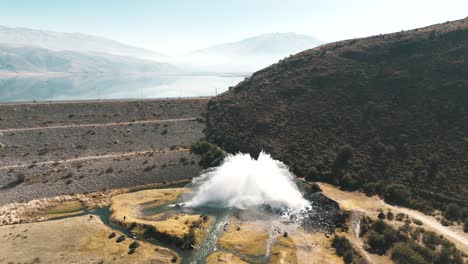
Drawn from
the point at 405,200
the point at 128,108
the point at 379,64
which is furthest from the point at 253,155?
the point at 379,64

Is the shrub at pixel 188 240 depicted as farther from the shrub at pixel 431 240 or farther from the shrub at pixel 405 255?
the shrub at pixel 431 240

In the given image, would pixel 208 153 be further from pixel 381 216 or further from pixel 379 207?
pixel 381 216

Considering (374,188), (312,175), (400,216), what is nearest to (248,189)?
(312,175)

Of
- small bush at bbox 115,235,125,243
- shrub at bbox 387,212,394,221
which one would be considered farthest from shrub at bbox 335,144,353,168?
small bush at bbox 115,235,125,243

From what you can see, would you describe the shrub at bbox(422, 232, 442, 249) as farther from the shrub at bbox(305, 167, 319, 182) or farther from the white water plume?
the shrub at bbox(305, 167, 319, 182)

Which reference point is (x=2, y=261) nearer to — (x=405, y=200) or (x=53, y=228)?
(x=53, y=228)
